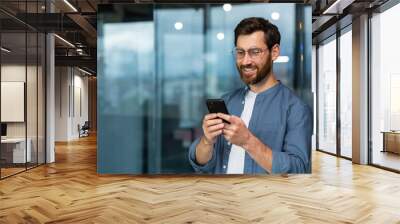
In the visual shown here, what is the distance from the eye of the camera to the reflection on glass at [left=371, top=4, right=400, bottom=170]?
7910mm

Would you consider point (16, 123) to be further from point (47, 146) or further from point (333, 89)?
point (333, 89)

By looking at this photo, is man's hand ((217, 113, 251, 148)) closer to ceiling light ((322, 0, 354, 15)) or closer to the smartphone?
the smartphone

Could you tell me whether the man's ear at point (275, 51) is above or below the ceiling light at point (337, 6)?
below

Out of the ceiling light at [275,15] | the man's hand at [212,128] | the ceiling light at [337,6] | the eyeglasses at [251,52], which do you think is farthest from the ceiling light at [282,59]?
the ceiling light at [337,6]

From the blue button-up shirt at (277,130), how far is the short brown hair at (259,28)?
0.75 metres

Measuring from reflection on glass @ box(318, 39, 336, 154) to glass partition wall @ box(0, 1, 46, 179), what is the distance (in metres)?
7.52

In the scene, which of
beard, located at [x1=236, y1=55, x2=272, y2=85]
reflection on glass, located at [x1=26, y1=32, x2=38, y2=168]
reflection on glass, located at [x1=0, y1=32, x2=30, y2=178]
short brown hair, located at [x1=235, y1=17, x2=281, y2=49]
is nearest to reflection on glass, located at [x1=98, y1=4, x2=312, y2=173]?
short brown hair, located at [x1=235, y1=17, x2=281, y2=49]

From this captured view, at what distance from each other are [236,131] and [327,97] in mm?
6565

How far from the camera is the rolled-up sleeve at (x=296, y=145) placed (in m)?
6.05

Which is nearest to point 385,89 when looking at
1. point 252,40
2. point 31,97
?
point 252,40

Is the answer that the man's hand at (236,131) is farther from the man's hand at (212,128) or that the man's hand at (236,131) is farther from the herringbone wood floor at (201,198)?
the herringbone wood floor at (201,198)

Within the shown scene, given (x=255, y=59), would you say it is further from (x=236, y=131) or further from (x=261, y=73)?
(x=236, y=131)

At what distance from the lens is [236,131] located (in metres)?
5.97

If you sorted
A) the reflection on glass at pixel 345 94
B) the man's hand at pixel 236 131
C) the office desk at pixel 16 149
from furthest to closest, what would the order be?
1. the reflection on glass at pixel 345 94
2. the office desk at pixel 16 149
3. the man's hand at pixel 236 131
